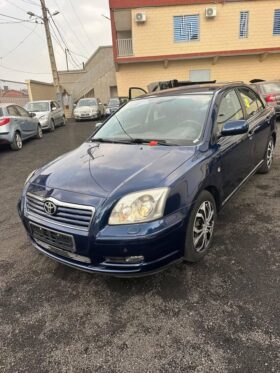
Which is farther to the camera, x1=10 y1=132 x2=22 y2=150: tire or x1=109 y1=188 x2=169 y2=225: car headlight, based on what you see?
x1=10 y1=132 x2=22 y2=150: tire

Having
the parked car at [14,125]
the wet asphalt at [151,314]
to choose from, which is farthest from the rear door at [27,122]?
the wet asphalt at [151,314]

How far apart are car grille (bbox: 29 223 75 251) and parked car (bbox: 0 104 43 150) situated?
6.92m

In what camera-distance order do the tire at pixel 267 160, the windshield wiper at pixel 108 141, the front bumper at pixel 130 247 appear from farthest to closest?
1. the tire at pixel 267 160
2. the windshield wiper at pixel 108 141
3. the front bumper at pixel 130 247

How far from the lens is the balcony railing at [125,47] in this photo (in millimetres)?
17438

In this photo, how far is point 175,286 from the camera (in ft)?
8.23

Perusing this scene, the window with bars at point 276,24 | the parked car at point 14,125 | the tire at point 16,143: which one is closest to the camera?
the parked car at point 14,125

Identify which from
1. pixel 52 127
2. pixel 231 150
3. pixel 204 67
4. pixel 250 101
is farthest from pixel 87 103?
pixel 231 150

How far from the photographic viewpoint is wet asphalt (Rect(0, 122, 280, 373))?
1.89 metres

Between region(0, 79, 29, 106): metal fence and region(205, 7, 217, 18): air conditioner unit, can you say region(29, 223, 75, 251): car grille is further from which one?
region(0, 79, 29, 106): metal fence

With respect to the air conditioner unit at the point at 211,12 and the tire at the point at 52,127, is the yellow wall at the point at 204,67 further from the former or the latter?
the tire at the point at 52,127

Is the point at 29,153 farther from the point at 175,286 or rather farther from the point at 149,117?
the point at 175,286

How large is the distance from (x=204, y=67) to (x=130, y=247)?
18.0 m

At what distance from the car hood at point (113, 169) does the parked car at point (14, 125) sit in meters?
6.37

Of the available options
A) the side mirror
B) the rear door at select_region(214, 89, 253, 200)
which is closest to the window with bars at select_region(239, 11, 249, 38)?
the rear door at select_region(214, 89, 253, 200)
